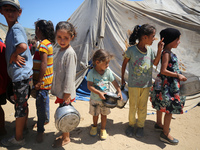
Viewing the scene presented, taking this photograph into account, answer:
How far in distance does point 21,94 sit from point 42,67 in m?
0.40

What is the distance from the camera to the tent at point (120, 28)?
12.9ft

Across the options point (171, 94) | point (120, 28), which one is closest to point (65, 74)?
point (171, 94)

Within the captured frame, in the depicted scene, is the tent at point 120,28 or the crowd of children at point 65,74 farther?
the tent at point 120,28

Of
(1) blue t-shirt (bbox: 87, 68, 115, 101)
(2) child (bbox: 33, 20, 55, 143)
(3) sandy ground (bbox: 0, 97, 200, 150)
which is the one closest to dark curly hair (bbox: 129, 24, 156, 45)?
(1) blue t-shirt (bbox: 87, 68, 115, 101)

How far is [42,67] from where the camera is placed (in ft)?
5.65

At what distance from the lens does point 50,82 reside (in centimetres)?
187

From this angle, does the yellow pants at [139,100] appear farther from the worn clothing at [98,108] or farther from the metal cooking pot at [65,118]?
the metal cooking pot at [65,118]

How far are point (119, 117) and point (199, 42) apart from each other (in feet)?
10.6

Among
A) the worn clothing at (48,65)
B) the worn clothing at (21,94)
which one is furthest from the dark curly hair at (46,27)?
the worn clothing at (21,94)

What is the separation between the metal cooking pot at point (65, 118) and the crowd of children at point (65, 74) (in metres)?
0.11

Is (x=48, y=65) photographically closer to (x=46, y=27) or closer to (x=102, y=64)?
(x=46, y=27)

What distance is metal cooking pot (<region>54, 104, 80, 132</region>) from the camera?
5.16 ft

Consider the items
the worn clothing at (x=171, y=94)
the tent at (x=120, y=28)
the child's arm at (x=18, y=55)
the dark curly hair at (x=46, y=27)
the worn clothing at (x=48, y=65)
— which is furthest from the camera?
the tent at (x=120, y=28)

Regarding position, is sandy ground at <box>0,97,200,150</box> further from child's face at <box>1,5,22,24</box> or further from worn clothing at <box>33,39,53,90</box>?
child's face at <box>1,5,22,24</box>
